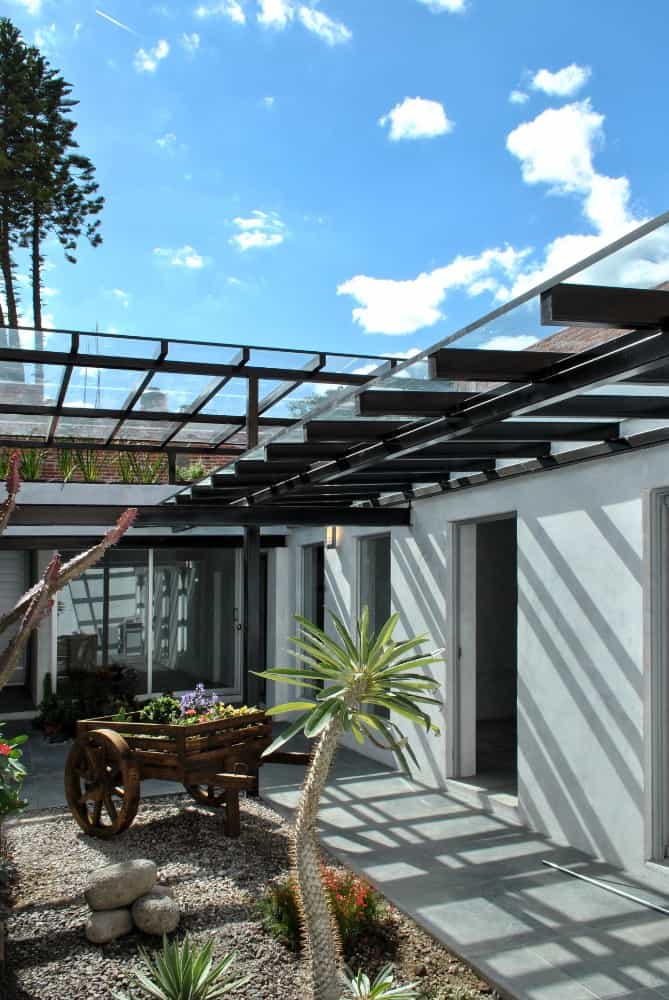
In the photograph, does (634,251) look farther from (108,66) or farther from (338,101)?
(338,101)

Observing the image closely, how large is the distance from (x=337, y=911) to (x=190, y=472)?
8772 millimetres

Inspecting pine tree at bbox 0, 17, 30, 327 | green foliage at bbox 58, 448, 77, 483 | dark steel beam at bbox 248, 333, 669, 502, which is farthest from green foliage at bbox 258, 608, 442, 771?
pine tree at bbox 0, 17, 30, 327

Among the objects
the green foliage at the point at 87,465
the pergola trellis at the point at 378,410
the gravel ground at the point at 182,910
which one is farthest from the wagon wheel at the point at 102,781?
the green foliage at the point at 87,465

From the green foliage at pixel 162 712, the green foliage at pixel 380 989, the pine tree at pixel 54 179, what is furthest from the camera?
the pine tree at pixel 54 179

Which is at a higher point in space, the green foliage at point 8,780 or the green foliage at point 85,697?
the green foliage at point 8,780

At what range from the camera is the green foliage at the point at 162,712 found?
7168 mm

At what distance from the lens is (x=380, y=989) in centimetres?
399

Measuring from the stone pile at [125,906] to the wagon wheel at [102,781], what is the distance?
1.50m

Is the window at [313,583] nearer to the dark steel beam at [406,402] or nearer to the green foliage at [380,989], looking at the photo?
the dark steel beam at [406,402]

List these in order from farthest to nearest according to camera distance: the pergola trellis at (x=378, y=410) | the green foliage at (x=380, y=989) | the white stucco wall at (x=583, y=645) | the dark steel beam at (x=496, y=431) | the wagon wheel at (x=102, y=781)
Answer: the wagon wheel at (x=102, y=781) < the white stucco wall at (x=583, y=645) < the dark steel beam at (x=496, y=431) < the green foliage at (x=380, y=989) < the pergola trellis at (x=378, y=410)

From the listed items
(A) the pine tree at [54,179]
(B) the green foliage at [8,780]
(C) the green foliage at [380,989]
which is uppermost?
(A) the pine tree at [54,179]

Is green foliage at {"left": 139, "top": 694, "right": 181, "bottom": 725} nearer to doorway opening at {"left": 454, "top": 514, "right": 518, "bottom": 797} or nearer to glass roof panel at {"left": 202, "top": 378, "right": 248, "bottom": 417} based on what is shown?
glass roof panel at {"left": 202, "top": 378, "right": 248, "bottom": 417}

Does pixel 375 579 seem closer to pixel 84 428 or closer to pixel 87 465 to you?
pixel 84 428

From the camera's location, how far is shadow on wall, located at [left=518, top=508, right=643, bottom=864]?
6.06 m
